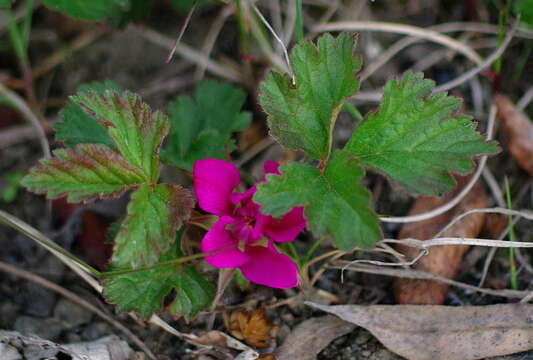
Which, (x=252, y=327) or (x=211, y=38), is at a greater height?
(x=211, y=38)

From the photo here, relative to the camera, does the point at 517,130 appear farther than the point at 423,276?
Yes

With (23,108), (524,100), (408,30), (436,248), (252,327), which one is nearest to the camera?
(252,327)

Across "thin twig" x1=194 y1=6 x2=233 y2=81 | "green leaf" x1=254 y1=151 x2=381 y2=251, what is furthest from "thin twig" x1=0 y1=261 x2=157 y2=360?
"thin twig" x1=194 y1=6 x2=233 y2=81

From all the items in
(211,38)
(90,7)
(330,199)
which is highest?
(90,7)

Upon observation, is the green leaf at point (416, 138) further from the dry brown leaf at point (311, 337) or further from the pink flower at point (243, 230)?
the dry brown leaf at point (311, 337)

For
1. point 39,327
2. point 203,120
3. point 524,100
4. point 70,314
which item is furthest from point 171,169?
point 524,100

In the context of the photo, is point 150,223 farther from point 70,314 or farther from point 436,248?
point 436,248

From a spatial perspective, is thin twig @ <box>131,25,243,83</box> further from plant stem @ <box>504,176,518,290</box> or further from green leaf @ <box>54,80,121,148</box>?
plant stem @ <box>504,176,518,290</box>

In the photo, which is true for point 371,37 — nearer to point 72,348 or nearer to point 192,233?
point 192,233
